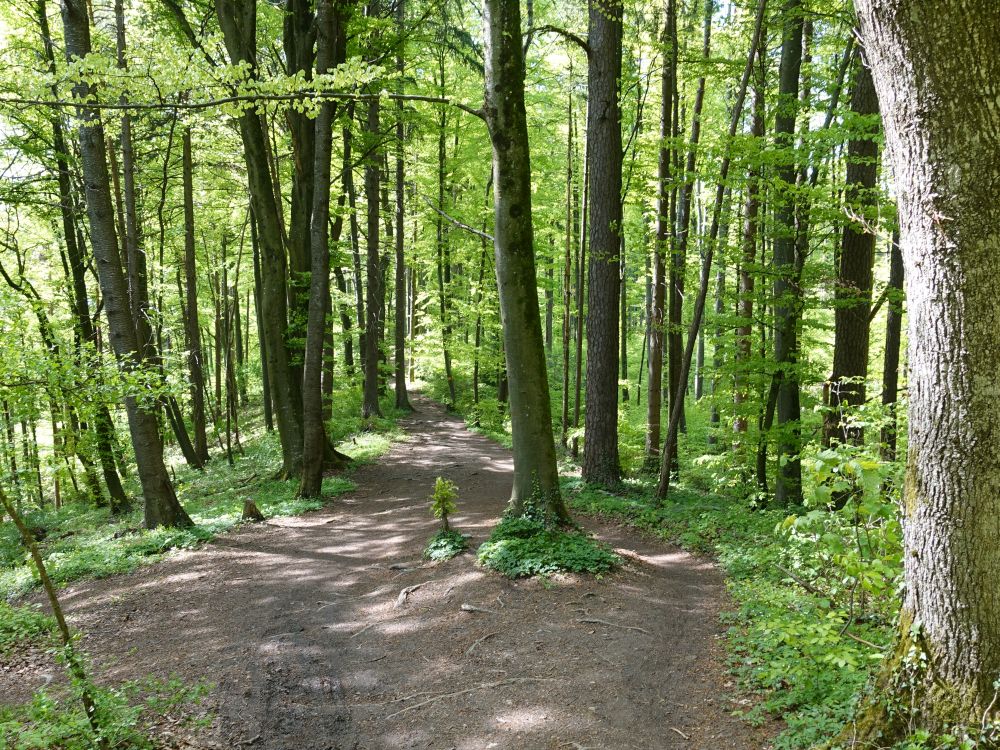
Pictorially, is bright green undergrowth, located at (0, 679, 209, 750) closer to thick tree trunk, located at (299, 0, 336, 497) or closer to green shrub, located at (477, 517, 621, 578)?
green shrub, located at (477, 517, 621, 578)

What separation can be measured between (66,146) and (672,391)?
15003 millimetres

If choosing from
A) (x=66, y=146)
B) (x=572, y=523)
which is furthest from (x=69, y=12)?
(x=572, y=523)

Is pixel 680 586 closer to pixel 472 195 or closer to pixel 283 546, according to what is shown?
pixel 283 546

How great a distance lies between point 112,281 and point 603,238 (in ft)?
24.8

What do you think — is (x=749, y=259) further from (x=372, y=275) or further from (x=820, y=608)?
(x=372, y=275)

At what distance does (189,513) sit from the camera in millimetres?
11500

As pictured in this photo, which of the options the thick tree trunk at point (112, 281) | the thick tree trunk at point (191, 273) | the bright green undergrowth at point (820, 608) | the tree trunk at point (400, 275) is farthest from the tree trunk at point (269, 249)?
the bright green undergrowth at point (820, 608)

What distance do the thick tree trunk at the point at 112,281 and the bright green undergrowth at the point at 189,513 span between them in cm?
51

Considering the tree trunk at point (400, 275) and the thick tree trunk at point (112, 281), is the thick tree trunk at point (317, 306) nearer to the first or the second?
the thick tree trunk at point (112, 281)

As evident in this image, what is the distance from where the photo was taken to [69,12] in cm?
754

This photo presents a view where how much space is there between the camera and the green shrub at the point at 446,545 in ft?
24.0

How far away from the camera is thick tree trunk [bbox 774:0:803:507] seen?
28.0 ft

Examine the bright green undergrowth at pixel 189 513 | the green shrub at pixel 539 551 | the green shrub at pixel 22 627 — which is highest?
the green shrub at pixel 539 551

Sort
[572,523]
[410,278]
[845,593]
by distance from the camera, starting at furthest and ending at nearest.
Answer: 1. [410,278]
2. [572,523]
3. [845,593]
